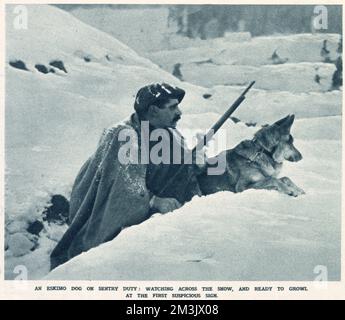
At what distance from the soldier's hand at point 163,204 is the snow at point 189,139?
0.06 m

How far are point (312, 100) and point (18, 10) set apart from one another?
8.48 feet

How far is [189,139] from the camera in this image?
5.59 metres

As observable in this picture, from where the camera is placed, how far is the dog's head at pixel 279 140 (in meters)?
5.55

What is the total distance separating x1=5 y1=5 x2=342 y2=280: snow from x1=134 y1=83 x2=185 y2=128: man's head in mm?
148

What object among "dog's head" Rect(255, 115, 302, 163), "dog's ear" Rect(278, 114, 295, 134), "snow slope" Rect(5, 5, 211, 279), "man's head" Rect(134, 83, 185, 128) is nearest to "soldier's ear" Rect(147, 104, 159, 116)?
"man's head" Rect(134, 83, 185, 128)

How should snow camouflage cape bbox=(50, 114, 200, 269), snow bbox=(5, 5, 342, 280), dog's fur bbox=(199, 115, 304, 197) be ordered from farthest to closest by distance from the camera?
dog's fur bbox=(199, 115, 304, 197) < snow bbox=(5, 5, 342, 280) < snow camouflage cape bbox=(50, 114, 200, 269)

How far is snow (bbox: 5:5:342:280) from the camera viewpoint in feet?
17.6

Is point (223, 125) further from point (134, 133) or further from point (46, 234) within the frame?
point (46, 234)

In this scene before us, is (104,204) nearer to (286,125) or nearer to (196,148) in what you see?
(196,148)

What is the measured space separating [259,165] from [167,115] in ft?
2.80

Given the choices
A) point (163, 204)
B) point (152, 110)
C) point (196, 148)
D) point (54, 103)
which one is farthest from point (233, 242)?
point (54, 103)

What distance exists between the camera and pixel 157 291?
17.7 feet

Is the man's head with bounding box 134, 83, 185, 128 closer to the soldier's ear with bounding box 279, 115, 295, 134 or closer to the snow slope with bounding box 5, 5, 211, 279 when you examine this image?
the snow slope with bounding box 5, 5, 211, 279

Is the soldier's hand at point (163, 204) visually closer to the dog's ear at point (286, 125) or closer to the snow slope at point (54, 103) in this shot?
the snow slope at point (54, 103)
